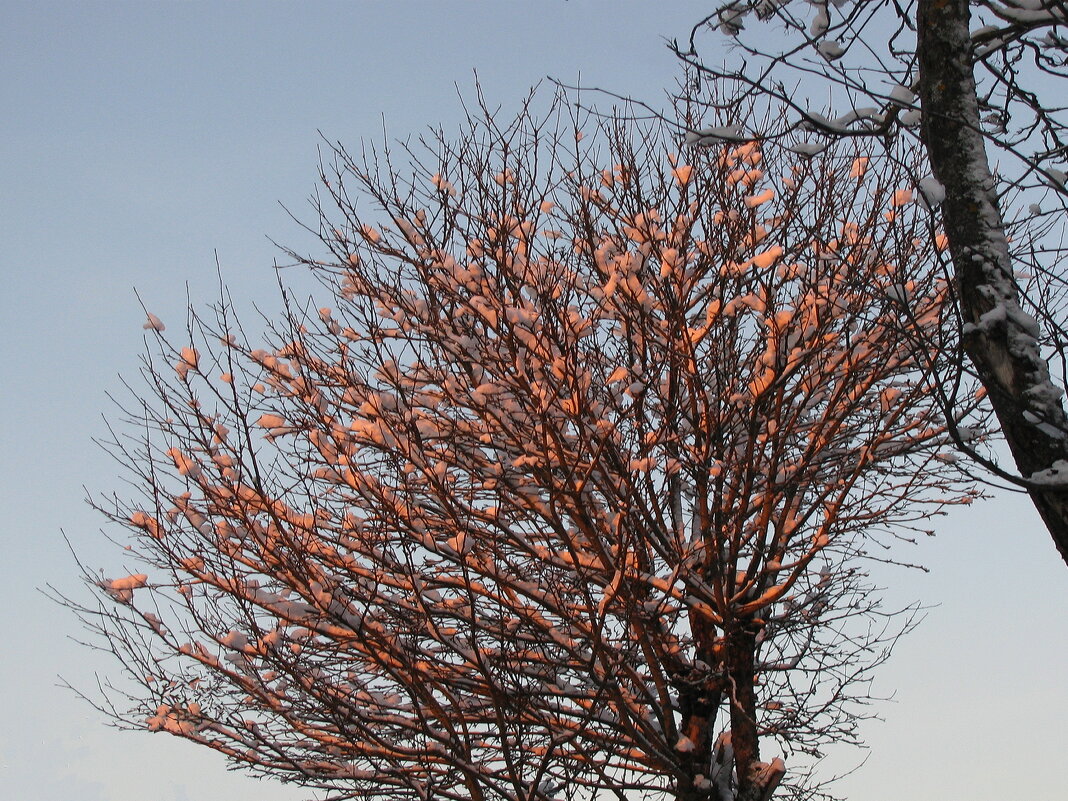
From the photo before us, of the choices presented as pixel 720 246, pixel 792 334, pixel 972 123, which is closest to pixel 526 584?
pixel 792 334

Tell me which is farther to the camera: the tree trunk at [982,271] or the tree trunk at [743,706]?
the tree trunk at [743,706]

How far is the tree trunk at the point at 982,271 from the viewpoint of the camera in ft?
10.8

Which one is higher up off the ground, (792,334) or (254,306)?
(254,306)

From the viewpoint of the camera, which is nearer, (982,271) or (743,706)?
(982,271)

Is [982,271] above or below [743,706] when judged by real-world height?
above

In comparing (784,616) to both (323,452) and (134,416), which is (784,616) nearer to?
(323,452)

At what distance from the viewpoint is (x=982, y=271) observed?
11.5 ft

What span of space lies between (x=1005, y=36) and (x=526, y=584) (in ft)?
13.6

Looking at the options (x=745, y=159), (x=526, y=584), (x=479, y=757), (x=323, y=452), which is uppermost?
(x=745, y=159)

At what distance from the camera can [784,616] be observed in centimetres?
662

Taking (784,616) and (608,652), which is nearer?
(608,652)

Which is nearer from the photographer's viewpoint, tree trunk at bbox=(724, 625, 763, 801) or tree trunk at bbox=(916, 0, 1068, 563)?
tree trunk at bbox=(916, 0, 1068, 563)

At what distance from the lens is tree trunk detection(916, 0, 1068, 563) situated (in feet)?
10.8

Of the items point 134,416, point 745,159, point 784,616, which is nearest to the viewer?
point 134,416
